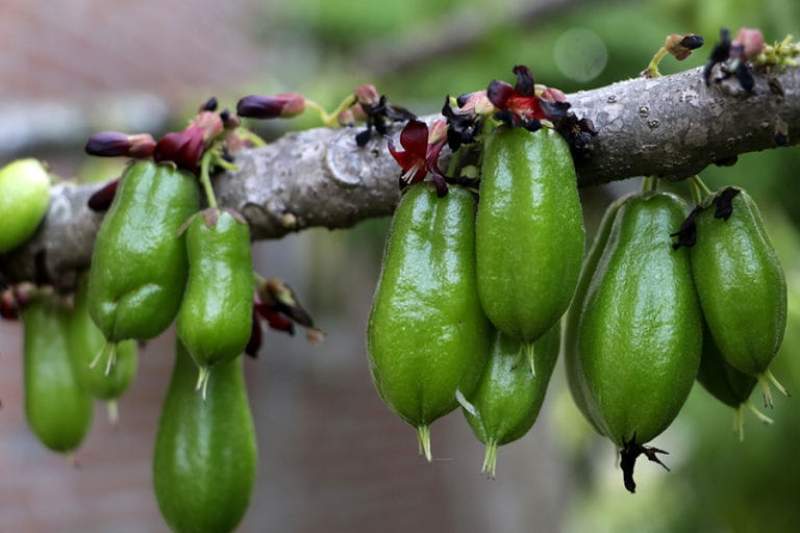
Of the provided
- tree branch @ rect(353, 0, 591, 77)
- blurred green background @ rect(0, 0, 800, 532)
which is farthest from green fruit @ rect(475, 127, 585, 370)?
tree branch @ rect(353, 0, 591, 77)

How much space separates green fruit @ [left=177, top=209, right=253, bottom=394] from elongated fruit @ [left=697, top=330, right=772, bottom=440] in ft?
1.82

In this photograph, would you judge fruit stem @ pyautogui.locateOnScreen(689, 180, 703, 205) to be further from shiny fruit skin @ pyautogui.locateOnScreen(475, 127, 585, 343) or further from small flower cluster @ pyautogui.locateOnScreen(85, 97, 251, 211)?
small flower cluster @ pyautogui.locateOnScreen(85, 97, 251, 211)

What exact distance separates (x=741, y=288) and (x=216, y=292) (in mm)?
612

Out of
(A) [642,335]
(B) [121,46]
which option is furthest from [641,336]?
(B) [121,46]

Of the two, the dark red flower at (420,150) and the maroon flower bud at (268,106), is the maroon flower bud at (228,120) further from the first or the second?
the dark red flower at (420,150)

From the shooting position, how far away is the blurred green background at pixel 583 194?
2.63 m

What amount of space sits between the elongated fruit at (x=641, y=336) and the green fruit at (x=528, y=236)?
63mm

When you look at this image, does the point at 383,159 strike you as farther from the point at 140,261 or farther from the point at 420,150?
the point at 140,261

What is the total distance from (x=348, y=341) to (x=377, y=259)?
5.30 feet

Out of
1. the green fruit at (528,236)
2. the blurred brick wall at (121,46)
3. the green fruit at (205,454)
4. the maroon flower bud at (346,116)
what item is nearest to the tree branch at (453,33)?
the blurred brick wall at (121,46)

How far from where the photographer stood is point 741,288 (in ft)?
3.24

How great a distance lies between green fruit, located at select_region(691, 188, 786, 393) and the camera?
3.24 ft

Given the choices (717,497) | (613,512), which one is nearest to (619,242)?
(717,497)

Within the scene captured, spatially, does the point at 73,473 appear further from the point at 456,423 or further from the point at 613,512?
the point at 613,512
